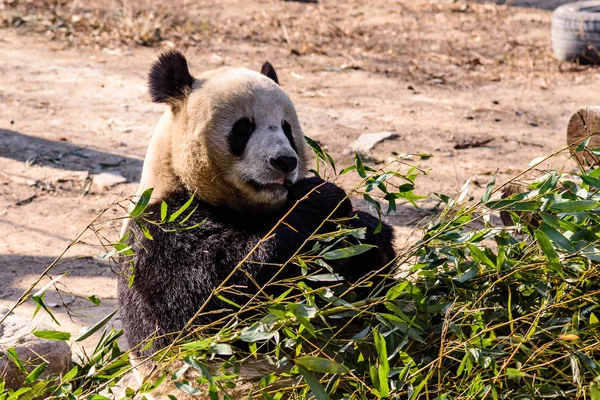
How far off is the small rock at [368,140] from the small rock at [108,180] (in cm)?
199

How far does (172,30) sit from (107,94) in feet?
8.29

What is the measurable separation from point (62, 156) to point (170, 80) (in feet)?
11.1

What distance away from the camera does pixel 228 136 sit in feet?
13.0

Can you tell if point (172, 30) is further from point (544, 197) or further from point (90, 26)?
point (544, 197)

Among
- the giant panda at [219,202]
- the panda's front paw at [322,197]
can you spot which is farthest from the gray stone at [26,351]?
the panda's front paw at [322,197]

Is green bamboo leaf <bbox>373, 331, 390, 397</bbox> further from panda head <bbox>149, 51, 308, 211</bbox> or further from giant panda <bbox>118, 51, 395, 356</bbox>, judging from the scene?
panda head <bbox>149, 51, 308, 211</bbox>

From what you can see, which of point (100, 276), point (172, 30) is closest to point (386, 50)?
point (172, 30)

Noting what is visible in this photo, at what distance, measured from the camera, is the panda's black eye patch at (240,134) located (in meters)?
3.94

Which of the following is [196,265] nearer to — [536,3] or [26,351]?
[26,351]

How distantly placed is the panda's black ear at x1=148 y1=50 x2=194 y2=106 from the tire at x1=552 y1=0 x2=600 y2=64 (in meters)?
6.46

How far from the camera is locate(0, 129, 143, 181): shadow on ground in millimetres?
6820

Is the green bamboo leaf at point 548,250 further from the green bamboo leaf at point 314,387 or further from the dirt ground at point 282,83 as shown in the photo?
the dirt ground at point 282,83

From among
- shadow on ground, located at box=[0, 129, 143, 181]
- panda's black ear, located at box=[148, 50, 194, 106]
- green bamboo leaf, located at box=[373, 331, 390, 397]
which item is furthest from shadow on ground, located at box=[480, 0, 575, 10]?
green bamboo leaf, located at box=[373, 331, 390, 397]

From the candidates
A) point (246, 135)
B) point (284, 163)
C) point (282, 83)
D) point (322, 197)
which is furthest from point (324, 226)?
point (282, 83)
